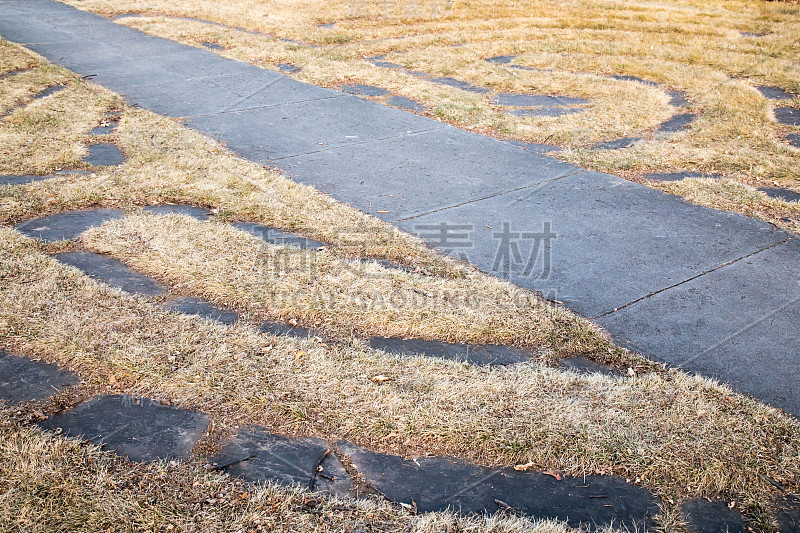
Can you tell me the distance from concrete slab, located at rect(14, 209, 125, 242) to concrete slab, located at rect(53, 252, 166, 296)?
26 cm

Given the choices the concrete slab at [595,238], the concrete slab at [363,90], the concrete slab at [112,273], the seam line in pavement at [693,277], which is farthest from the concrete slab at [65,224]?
the concrete slab at [363,90]

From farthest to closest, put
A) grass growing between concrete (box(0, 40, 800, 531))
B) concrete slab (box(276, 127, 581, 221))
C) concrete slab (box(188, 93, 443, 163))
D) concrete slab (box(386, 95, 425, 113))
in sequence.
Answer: concrete slab (box(386, 95, 425, 113))
concrete slab (box(188, 93, 443, 163))
concrete slab (box(276, 127, 581, 221))
grass growing between concrete (box(0, 40, 800, 531))

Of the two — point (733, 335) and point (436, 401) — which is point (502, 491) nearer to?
point (436, 401)

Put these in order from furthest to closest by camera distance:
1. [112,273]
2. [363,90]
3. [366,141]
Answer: [363,90]
[366,141]
[112,273]

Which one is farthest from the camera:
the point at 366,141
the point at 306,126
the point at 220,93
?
the point at 220,93

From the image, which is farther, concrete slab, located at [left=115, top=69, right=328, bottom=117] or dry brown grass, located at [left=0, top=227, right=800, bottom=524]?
concrete slab, located at [left=115, top=69, right=328, bottom=117]

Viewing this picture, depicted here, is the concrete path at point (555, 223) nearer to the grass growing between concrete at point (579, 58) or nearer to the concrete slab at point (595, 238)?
the concrete slab at point (595, 238)

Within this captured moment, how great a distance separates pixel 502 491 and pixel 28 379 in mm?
1755

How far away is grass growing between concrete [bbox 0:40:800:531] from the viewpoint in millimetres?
2082

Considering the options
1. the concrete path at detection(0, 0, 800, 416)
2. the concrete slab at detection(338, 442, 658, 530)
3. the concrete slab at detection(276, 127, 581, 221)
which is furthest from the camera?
the concrete slab at detection(276, 127, 581, 221)

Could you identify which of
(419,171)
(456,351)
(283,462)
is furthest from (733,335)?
(419,171)

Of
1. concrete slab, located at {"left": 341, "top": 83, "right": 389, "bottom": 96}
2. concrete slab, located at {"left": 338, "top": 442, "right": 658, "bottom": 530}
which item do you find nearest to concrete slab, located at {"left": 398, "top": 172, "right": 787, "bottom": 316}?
concrete slab, located at {"left": 338, "top": 442, "right": 658, "bottom": 530}

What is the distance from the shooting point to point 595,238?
369cm

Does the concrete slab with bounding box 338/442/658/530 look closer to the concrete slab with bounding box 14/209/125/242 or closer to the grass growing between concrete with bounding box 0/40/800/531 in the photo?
the grass growing between concrete with bounding box 0/40/800/531
